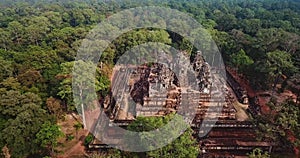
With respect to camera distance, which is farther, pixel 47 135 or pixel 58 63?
pixel 58 63

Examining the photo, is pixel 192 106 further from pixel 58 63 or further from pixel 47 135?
pixel 58 63

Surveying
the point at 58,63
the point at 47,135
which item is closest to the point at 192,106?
the point at 47,135

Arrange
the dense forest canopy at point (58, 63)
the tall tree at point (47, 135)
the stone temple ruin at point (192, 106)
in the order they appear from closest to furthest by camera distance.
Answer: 1. the tall tree at point (47, 135)
2. the dense forest canopy at point (58, 63)
3. the stone temple ruin at point (192, 106)

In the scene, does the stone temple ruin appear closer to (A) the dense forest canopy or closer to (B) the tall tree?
(A) the dense forest canopy

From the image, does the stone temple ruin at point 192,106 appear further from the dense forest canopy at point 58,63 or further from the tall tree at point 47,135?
the tall tree at point 47,135

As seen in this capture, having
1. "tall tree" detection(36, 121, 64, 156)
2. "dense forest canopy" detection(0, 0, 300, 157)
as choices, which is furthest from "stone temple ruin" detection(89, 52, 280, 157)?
"tall tree" detection(36, 121, 64, 156)

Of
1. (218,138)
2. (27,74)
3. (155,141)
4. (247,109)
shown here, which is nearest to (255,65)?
(247,109)

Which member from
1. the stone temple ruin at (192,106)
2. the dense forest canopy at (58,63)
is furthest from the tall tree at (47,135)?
the stone temple ruin at (192,106)

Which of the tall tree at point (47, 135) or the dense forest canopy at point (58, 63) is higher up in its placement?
the dense forest canopy at point (58, 63)

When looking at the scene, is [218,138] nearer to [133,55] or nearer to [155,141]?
[155,141]

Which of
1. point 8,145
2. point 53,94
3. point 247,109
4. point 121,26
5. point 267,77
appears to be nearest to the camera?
point 8,145

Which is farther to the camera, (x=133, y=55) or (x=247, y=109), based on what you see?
(x=133, y=55)
